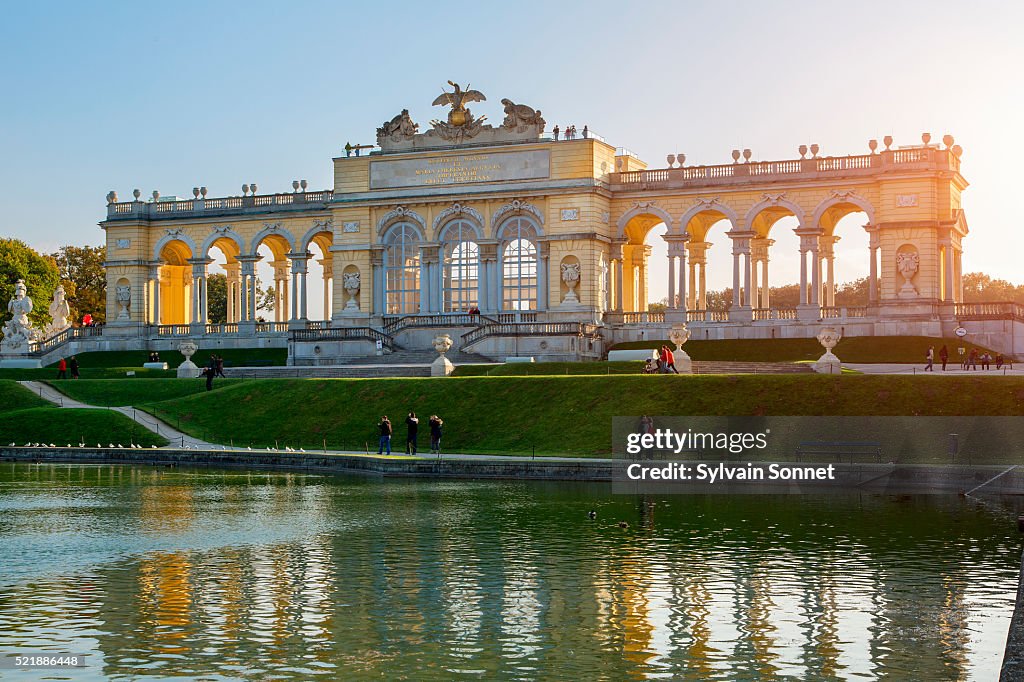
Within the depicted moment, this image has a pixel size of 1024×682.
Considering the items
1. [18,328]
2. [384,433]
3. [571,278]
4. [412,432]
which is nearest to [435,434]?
[412,432]

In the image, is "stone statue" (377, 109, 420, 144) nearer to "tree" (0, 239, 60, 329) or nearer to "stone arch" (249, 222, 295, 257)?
"stone arch" (249, 222, 295, 257)

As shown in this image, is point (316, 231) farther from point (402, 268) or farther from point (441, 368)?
point (441, 368)

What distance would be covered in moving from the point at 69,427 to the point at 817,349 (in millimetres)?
35979

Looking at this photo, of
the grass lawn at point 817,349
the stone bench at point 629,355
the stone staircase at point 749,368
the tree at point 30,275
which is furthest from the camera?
the tree at point 30,275

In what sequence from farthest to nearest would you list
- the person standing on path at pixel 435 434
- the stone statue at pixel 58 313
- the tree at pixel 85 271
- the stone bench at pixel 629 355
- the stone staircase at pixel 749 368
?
1. the tree at pixel 85 271
2. the stone statue at pixel 58 313
3. the stone bench at pixel 629 355
4. the stone staircase at pixel 749 368
5. the person standing on path at pixel 435 434

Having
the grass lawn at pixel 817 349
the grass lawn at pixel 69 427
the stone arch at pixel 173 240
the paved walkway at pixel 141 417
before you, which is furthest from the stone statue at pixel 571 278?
the grass lawn at pixel 69 427

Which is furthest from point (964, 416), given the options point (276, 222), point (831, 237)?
point (276, 222)

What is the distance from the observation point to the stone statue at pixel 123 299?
91562mm

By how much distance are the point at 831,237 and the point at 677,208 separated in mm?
9124

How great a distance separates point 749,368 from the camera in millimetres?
57500

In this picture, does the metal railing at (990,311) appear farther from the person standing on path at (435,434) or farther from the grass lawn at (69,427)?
the grass lawn at (69,427)

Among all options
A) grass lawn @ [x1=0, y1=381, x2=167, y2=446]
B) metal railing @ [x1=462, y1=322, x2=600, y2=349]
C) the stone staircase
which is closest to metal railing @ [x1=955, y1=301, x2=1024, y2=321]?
the stone staircase

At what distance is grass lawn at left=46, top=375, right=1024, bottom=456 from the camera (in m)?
45.3

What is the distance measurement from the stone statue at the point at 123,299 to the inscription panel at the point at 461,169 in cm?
2023
